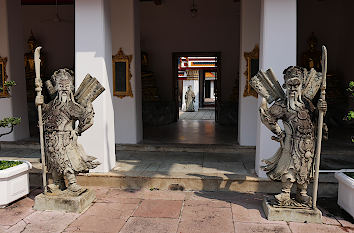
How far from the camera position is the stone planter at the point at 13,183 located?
408 cm

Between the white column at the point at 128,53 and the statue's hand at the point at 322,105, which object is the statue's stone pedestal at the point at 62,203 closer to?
the white column at the point at 128,53

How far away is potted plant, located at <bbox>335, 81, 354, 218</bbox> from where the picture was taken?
3.68 metres

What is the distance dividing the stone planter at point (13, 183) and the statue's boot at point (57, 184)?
0.53m

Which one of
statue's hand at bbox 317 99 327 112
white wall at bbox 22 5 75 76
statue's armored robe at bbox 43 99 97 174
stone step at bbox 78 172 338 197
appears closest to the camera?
statue's hand at bbox 317 99 327 112

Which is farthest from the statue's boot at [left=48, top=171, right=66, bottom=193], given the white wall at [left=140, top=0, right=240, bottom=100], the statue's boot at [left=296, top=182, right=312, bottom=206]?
the white wall at [left=140, top=0, right=240, bottom=100]

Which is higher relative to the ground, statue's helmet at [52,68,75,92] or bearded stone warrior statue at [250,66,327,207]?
statue's helmet at [52,68,75,92]

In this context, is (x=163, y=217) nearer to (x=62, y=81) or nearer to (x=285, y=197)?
(x=285, y=197)

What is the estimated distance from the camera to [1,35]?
6.88m

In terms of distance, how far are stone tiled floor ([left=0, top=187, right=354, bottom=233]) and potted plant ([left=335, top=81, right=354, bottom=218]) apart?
211mm

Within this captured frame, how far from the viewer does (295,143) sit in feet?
11.6

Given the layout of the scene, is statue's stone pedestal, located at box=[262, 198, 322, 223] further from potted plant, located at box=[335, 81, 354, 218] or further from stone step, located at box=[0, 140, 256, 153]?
stone step, located at box=[0, 140, 256, 153]

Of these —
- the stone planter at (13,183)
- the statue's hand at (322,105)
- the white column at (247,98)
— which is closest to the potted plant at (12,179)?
the stone planter at (13,183)

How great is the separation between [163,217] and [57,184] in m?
1.58

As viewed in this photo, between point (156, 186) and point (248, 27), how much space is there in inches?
151
